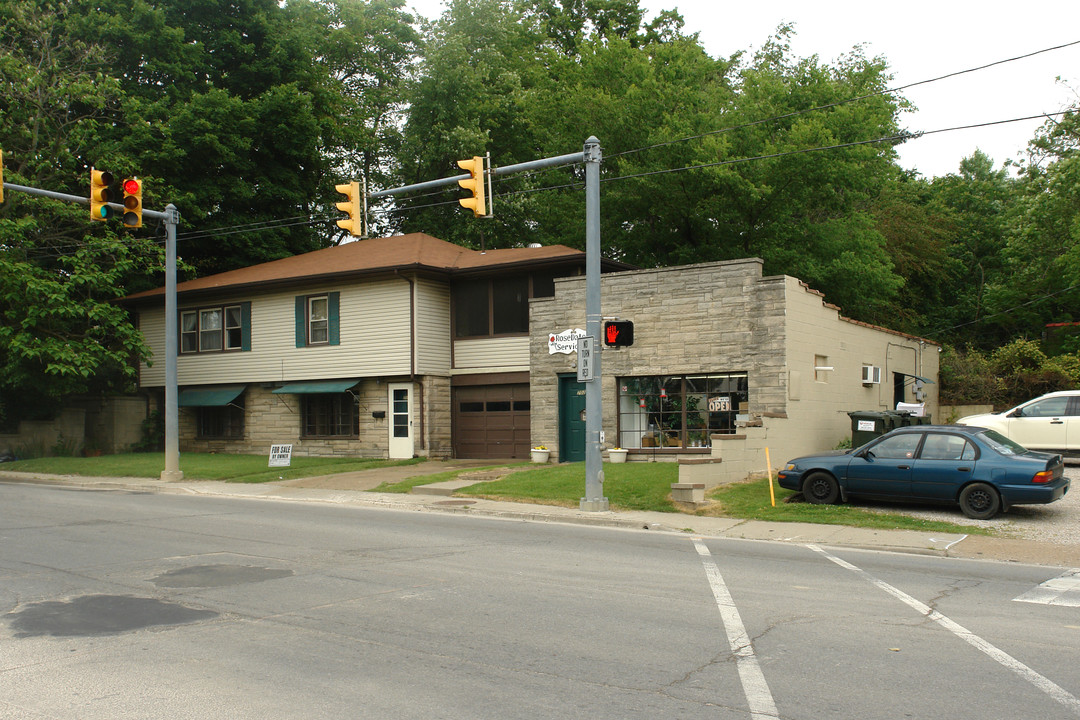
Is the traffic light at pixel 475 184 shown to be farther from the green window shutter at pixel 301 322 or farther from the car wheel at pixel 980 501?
the green window shutter at pixel 301 322

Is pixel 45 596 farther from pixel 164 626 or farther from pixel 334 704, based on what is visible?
pixel 334 704

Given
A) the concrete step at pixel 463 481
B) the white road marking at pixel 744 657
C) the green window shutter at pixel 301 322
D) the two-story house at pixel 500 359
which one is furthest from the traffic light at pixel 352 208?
the green window shutter at pixel 301 322

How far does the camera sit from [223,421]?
31297 mm

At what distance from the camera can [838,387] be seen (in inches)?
894

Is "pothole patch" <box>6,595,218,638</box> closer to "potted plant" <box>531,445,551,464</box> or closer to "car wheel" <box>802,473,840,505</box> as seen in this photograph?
"car wheel" <box>802,473,840,505</box>

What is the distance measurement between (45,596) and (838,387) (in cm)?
1874

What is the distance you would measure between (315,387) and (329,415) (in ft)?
4.50

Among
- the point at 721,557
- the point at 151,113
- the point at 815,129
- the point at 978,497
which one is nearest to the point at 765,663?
the point at 721,557

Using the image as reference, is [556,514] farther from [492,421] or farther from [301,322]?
[301,322]

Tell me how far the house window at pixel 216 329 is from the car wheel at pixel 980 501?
2286 cm

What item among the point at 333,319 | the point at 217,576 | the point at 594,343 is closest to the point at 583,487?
the point at 594,343

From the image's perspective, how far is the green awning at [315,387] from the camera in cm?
2733

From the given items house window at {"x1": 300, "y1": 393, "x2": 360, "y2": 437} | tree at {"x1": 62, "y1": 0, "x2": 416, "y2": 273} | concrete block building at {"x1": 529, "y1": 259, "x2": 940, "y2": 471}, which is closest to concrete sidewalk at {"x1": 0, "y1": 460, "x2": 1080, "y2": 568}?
concrete block building at {"x1": 529, "y1": 259, "x2": 940, "y2": 471}

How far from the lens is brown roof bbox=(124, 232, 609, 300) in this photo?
25797 millimetres
